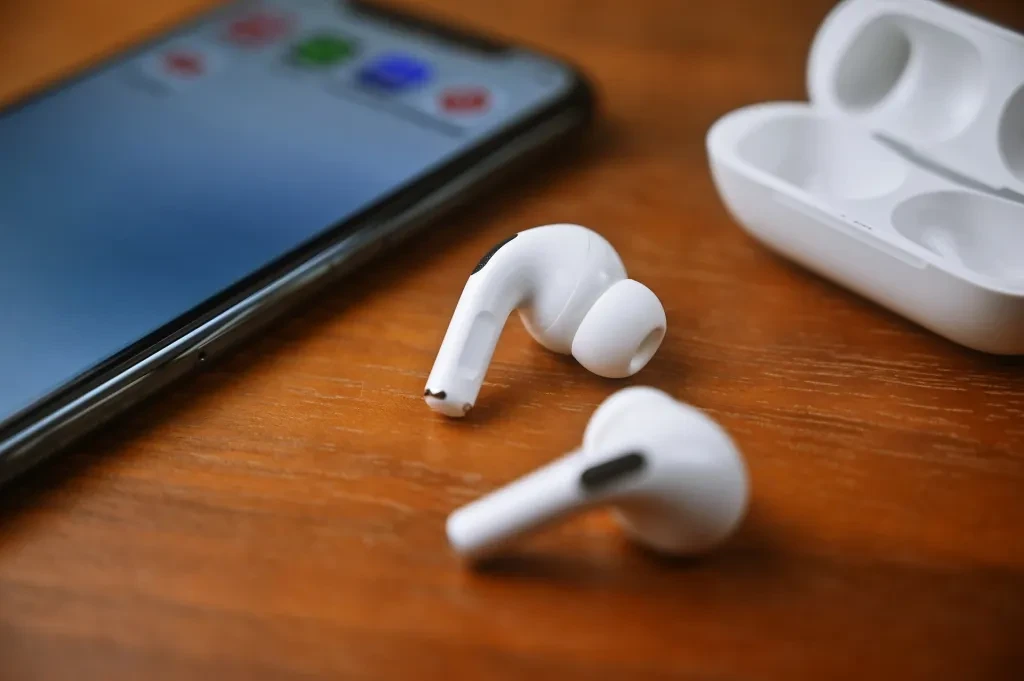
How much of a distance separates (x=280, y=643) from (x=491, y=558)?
0.08m

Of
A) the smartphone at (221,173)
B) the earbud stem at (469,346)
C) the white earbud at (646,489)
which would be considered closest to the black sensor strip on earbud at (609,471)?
the white earbud at (646,489)

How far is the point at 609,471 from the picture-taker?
352 millimetres

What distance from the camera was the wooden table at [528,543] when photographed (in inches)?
14.3

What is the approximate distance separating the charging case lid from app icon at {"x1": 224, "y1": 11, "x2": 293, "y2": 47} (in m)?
0.36

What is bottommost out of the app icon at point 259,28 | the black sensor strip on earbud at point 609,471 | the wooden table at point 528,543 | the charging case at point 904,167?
the wooden table at point 528,543

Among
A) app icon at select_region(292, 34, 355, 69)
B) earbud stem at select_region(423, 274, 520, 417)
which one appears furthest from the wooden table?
app icon at select_region(292, 34, 355, 69)

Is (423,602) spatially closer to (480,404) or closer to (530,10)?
(480,404)

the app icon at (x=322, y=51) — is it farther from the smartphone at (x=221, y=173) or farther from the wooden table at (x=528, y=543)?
the wooden table at (x=528, y=543)

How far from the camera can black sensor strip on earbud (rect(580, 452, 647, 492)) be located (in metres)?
0.35

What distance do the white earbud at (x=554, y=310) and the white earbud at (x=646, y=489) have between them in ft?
0.21

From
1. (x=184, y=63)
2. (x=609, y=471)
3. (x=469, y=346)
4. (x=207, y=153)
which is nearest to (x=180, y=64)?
(x=184, y=63)

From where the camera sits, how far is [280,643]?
0.37m

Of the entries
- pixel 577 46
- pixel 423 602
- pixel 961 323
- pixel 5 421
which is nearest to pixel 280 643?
pixel 423 602

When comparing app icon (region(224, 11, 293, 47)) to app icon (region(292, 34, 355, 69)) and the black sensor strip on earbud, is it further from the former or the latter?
the black sensor strip on earbud
